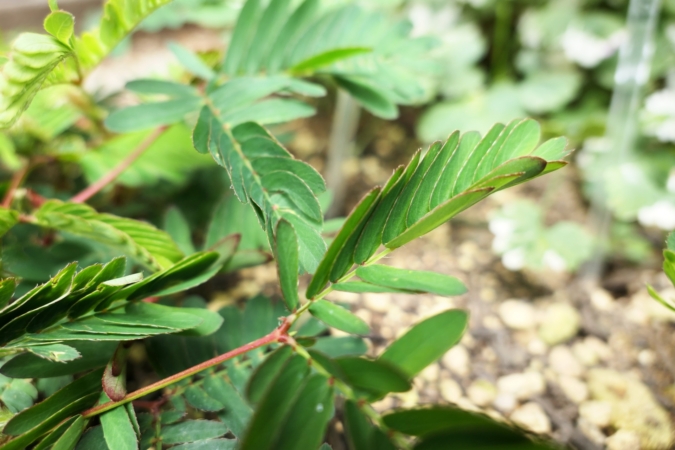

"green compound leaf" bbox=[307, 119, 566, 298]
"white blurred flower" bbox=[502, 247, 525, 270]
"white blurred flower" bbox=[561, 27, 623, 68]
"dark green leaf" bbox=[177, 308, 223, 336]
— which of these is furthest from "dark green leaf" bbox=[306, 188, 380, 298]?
"white blurred flower" bbox=[561, 27, 623, 68]

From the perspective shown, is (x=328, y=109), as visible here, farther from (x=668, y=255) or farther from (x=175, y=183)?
(x=668, y=255)

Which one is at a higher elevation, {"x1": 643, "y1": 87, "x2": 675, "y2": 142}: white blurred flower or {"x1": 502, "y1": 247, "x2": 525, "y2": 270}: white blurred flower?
{"x1": 643, "y1": 87, "x2": 675, "y2": 142}: white blurred flower

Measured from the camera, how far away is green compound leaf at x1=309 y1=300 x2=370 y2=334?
0.39 meters

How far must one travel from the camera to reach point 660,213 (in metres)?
0.85

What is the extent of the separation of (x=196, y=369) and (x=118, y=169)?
1.29 feet

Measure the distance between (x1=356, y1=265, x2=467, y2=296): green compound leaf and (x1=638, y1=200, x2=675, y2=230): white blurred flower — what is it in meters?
0.66

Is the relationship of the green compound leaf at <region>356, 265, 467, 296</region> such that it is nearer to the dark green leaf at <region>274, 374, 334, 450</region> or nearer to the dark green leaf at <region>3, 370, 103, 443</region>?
the dark green leaf at <region>274, 374, 334, 450</region>

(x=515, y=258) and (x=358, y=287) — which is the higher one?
(x=358, y=287)

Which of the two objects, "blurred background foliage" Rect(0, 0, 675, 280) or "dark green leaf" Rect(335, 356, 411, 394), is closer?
"dark green leaf" Rect(335, 356, 411, 394)

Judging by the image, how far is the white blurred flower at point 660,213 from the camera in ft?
2.76

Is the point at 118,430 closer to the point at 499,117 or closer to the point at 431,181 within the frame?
the point at 431,181

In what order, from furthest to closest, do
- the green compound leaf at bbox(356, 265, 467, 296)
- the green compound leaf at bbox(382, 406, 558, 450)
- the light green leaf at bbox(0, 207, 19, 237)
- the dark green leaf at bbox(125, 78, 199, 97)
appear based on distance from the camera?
1. the dark green leaf at bbox(125, 78, 199, 97)
2. the light green leaf at bbox(0, 207, 19, 237)
3. the green compound leaf at bbox(356, 265, 467, 296)
4. the green compound leaf at bbox(382, 406, 558, 450)

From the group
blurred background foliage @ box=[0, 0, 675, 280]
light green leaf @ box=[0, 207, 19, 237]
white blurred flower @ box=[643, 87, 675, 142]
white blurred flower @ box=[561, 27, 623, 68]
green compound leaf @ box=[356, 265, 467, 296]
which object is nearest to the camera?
green compound leaf @ box=[356, 265, 467, 296]

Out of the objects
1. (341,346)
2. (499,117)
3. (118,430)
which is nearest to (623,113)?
(499,117)
